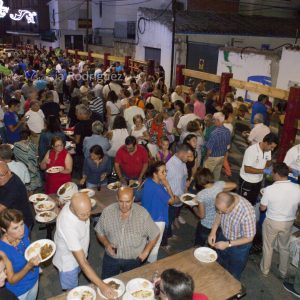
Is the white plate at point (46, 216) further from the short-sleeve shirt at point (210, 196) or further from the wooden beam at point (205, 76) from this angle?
the wooden beam at point (205, 76)

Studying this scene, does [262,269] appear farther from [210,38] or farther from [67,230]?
[210,38]

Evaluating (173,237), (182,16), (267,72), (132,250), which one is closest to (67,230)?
(132,250)

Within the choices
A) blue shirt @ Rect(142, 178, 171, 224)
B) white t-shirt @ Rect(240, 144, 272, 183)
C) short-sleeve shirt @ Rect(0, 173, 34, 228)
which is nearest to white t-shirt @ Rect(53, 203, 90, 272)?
short-sleeve shirt @ Rect(0, 173, 34, 228)

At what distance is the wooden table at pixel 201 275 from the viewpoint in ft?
10.8

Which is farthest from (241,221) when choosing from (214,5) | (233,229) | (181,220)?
(214,5)

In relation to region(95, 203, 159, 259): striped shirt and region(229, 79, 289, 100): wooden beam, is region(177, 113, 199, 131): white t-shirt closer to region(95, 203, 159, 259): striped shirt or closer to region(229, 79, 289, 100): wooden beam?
region(229, 79, 289, 100): wooden beam

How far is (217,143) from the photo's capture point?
21.3ft

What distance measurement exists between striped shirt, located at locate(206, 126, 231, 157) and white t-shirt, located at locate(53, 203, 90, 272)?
358 centimetres

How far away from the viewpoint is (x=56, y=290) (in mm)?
4578

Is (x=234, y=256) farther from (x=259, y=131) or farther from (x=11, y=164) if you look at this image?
(x=259, y=131)

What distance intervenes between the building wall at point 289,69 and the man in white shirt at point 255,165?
7586 mm

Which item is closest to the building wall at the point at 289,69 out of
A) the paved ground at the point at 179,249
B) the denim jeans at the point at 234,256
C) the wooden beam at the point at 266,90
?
the wooden beam at the point at 266,90

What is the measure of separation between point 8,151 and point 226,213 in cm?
305

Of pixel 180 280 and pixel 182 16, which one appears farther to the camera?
pixel 182 16
